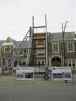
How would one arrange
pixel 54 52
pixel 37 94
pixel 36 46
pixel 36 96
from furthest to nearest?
pixel 54 52
pixel 36 46
pixel 37 94
pixel 36 96

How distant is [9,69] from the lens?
35.1 metres

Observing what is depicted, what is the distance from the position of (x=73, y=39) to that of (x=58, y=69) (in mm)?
21174

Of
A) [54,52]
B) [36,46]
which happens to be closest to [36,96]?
[36,46]

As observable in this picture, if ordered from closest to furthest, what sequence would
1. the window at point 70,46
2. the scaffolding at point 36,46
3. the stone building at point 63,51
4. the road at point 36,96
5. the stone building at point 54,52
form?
1. the road at point 36,96
2. the scaffolding at point 36,46
3. the stone building at point 54,52
4. the stone building at point 63,51
5. the window at point 70,46

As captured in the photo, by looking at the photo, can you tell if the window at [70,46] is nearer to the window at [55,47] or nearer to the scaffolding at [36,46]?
the window at [55,47]

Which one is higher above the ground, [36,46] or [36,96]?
[36,46]

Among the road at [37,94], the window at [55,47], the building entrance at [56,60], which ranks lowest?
the road at [37,94]

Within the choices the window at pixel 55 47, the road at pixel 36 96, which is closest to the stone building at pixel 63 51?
the window at pixel 55 47

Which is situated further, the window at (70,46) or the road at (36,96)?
the window at (70,46)

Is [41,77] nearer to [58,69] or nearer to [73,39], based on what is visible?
[58,69]

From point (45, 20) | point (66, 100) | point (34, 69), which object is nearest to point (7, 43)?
point (45, 20)

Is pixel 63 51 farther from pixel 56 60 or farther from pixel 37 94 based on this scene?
pixel 37 94

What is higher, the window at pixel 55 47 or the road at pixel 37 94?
the window at pixel 55 47

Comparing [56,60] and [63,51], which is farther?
[56,60]
